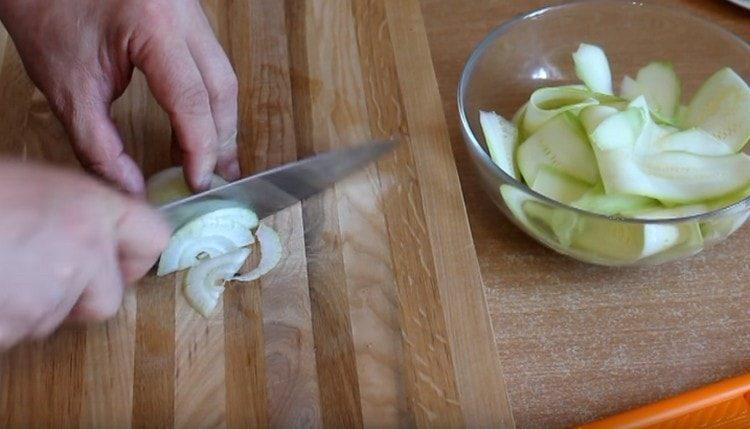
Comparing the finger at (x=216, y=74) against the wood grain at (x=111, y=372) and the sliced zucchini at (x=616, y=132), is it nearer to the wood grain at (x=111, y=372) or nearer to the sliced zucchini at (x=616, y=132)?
the wood grain at (x=111, y=372)

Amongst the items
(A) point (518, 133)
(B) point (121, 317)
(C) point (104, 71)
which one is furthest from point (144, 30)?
(A) point (518, 133)

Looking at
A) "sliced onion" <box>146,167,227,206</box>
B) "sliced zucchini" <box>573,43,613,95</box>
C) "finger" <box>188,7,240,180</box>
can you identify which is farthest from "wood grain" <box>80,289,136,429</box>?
"sliced zucchini" <box>573,43,613,95</box>

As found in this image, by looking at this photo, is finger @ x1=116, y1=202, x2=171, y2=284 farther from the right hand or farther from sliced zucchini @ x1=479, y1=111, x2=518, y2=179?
sliced zucchini @ x1=479, y1=111, x2=518, y2=179

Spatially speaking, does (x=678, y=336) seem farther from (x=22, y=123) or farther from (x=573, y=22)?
(x=22, y=123)

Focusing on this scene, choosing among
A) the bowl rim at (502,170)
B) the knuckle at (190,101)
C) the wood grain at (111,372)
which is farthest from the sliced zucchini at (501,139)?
the wood grain at (111,372)

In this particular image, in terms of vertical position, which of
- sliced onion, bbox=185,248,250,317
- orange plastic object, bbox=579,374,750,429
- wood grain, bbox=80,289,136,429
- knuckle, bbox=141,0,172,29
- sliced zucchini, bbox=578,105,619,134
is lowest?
wood grain, bbox=80,289,136,429

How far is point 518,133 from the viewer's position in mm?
1082

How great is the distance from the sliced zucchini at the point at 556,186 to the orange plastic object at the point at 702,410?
26 centimetres

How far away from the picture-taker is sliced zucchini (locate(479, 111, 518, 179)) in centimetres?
104

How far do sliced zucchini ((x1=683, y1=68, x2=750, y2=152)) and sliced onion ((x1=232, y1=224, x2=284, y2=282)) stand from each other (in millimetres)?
541

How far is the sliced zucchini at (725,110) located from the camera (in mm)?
1060

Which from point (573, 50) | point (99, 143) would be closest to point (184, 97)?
point (99, 143)

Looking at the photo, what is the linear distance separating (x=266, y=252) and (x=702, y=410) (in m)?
0.51

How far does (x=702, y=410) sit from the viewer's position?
0.87 metres
